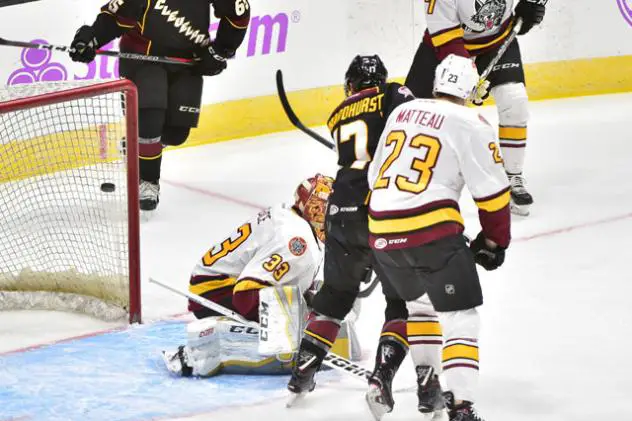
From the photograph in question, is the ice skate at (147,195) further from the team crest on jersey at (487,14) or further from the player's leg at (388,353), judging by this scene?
the player's leg at (388,353)

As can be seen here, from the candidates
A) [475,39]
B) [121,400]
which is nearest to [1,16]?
[475,39]

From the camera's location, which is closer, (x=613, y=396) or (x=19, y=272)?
(x=613, y=396)

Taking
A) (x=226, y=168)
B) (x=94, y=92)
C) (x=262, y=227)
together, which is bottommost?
(x=226, y=168)

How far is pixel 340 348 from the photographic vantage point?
404cm

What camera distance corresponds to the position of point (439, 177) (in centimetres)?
341

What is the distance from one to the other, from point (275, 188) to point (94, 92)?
2008 mm

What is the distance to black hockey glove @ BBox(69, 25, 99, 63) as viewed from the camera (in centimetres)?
550

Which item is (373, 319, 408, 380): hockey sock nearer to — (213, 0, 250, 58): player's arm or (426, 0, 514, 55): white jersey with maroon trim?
(426, 0, 514, 55): white jersey with maroon trim

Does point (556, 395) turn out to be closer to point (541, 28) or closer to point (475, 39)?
point (475, 39)

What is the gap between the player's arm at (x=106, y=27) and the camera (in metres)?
5.52

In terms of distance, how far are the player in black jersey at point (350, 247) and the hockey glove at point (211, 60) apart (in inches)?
80.5

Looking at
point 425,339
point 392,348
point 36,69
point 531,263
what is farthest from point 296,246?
point 36,69

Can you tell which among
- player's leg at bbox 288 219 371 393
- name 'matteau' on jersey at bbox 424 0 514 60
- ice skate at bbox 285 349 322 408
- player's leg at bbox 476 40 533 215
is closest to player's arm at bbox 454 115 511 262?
player's leg at bbox 288 219 371 393

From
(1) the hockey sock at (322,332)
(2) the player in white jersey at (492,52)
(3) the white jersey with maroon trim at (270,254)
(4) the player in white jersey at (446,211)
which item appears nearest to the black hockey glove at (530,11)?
(2) the player in white jersey at (492,52)
